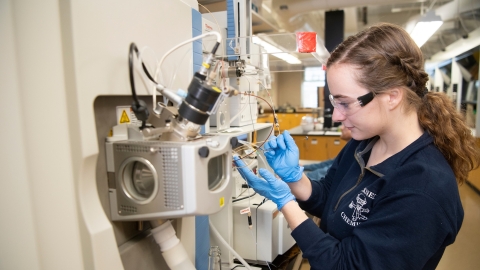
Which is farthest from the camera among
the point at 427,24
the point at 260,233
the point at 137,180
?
the point at 427,24

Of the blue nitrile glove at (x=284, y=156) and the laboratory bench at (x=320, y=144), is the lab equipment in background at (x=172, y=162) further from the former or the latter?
the laboratory bench at (x=320, y=144)

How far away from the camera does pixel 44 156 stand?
636mm

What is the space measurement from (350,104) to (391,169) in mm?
238

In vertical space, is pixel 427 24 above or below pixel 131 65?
above

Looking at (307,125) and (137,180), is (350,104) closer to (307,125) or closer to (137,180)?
(137,180)

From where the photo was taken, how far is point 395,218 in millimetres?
804

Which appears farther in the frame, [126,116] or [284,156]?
[284,156]

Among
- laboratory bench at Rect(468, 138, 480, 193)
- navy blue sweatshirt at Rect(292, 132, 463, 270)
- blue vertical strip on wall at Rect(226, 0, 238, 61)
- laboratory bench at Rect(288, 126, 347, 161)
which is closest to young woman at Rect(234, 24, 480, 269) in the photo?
navy blue sweatshirt at Rect(292, 132, 463, 270)

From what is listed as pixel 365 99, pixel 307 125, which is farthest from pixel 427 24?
pixel 365 99

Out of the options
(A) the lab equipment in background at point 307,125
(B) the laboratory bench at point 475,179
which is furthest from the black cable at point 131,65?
(B) the laboratory bench at point 475,179

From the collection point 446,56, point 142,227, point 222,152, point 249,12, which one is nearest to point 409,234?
point 222,152

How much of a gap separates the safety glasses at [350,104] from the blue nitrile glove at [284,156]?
0.27 m

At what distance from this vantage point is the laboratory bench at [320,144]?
153 inches

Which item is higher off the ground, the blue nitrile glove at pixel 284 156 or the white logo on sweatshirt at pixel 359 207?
the blue nitrile glove at pixel 284 156
